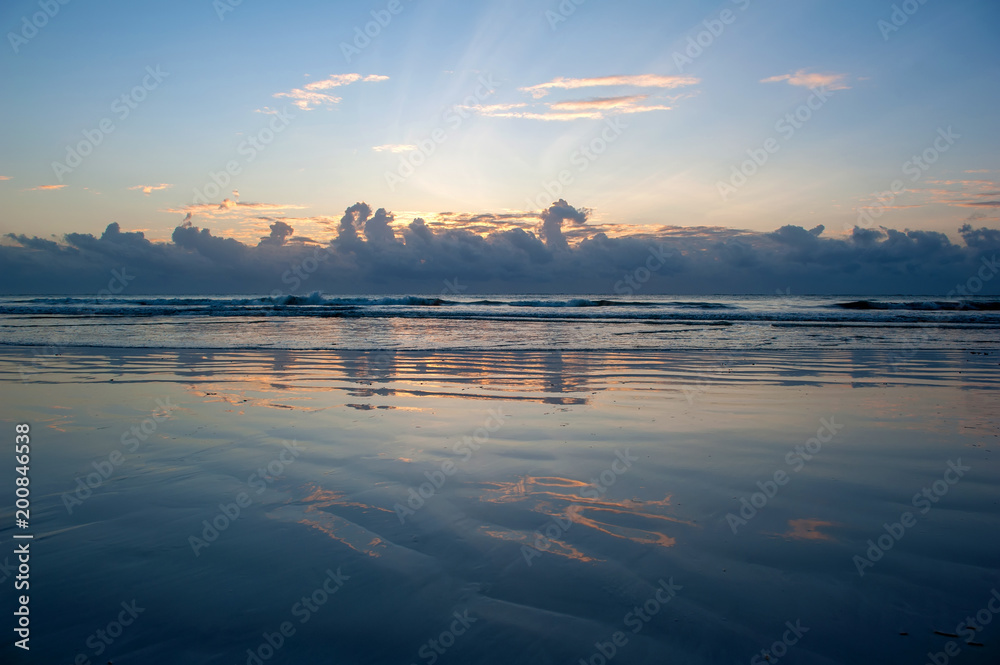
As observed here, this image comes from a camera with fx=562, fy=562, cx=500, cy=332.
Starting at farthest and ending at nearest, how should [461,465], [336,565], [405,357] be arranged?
1. [405,357]
2. [461,465]
3. [336,565]

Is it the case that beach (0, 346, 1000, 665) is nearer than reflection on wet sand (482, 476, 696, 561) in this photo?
Yes

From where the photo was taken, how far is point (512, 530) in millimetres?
3240

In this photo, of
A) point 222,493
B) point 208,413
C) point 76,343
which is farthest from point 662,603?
point 76,343

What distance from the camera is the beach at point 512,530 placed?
230 centimetres

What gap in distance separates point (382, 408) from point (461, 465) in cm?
240

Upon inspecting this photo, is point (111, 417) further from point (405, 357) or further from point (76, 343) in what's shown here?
point (76, 343)

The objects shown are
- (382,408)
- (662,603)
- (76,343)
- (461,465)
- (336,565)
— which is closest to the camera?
(662,603)

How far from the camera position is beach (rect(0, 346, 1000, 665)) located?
2.30m

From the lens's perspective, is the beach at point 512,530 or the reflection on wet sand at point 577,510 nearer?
the beach at point 512,530

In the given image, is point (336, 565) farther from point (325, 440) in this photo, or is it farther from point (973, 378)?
point (973, 378)

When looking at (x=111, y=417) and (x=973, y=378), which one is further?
(x=973, y=378)

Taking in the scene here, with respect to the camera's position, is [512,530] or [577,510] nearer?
[512,530]

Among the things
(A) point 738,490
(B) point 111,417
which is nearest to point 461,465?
(A) point 738,490

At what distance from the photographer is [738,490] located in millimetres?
3879
